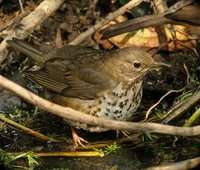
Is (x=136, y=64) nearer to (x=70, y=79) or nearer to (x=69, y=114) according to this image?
(x=70, y=79)

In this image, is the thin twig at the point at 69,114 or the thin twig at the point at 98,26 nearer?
the thin twig at the point at 69,114

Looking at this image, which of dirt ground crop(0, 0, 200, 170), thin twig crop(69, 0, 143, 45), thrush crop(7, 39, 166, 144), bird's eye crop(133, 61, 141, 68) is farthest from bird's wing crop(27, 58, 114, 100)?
thin twig crop(69, 0, 143, 45)

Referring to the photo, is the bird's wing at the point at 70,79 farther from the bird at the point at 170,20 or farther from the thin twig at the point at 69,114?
the thin twig at the point at 69,114

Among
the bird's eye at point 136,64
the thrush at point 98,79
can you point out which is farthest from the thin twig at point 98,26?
the bird's eye at point 136,64

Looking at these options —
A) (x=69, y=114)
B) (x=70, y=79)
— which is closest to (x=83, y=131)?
(x=70, y=79)

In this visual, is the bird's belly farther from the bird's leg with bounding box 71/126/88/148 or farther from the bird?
the bird

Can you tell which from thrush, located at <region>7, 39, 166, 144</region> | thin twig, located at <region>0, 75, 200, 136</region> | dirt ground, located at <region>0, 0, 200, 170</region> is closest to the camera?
thin twig, located at <region>0, 75, 200, 136</region>

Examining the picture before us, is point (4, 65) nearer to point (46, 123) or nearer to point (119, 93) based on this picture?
point (46, 123)
